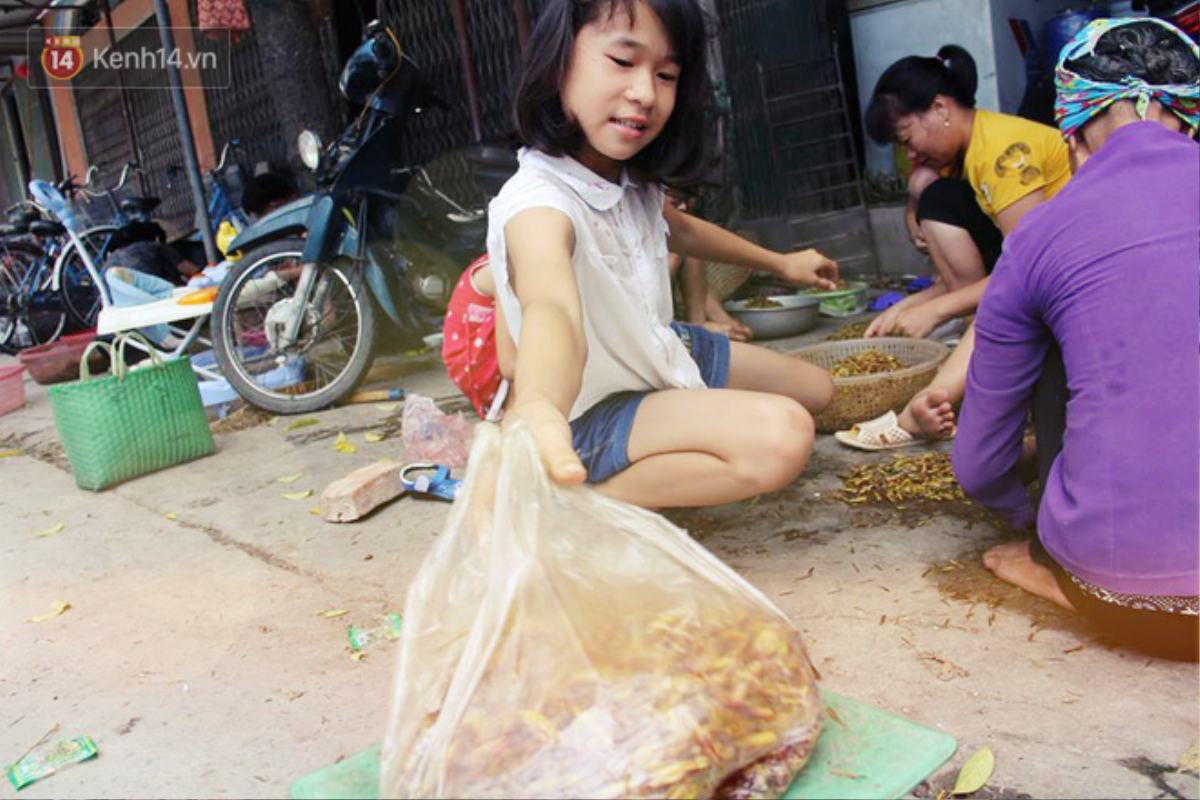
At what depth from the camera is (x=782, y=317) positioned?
4398 millimetres

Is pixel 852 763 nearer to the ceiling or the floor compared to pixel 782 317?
nearer to the floor

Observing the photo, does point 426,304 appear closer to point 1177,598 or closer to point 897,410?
point 897,410

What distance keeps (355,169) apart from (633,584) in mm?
3492

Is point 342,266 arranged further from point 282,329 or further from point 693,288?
point 693,288

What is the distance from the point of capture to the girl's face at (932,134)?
3334 mm

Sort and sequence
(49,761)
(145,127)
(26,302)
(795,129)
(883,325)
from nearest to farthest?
(49,761) < (883,325) < (795,129) < (26,302) < (145,127)

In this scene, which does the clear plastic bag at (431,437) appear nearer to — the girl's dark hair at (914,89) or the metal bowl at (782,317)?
the metal bowl at (782,317)

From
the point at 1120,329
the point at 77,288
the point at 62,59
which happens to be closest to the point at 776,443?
the point at 1120,329

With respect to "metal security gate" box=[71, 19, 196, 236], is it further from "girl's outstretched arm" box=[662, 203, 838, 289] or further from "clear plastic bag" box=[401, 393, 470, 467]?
"girl's outstretched arm" box=[662, 203, 838, 289]

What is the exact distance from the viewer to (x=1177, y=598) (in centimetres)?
161

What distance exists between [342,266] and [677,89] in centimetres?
262

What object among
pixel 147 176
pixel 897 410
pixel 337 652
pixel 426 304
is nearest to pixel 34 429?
pixel 426 304

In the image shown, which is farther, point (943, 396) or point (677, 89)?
point (943, 396)

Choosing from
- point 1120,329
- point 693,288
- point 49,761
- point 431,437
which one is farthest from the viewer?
point 693,288
